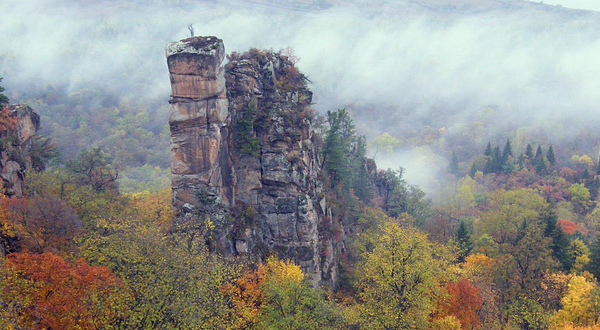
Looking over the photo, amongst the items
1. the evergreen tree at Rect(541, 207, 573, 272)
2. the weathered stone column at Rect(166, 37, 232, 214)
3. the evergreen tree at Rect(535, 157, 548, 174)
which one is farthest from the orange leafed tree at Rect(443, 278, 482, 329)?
the evergreen tree at Rect(535, 157, 548, 174)

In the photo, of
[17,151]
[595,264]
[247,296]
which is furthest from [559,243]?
[17,151]

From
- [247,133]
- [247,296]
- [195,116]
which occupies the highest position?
[195,116]

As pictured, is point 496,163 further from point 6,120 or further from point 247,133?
point 6,120

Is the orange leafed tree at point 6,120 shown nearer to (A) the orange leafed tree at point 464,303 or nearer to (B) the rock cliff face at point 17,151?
(B) the rock cliff face at point 17,151

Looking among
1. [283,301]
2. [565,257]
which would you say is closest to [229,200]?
[283,301]

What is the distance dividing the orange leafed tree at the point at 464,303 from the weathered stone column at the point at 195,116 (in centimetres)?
2354

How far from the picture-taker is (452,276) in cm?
3609

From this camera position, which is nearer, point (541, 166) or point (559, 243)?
point (559, 243)

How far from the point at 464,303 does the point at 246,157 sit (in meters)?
25.5

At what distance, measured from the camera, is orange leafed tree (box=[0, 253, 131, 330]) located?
67.3 feet

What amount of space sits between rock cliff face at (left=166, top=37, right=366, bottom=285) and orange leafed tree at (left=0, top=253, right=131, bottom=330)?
1305 cm

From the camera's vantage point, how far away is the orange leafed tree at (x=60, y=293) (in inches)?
808

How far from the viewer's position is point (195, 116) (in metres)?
38.8

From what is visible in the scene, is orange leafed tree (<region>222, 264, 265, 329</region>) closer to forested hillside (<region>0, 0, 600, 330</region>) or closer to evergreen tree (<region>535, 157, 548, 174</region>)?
forested hillside (<region>0, 0, 600, 330</region>)
